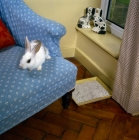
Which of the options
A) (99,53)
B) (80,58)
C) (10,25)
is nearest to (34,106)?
(10,25)

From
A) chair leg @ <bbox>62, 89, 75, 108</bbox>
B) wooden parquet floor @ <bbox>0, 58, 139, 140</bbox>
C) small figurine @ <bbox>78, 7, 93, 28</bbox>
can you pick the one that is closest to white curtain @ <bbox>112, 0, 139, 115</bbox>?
wooden parquet floor @ <bbox>0, 58, 139, 140</bbox>

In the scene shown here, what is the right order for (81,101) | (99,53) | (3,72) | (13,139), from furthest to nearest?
(99,53) → (81,101) → (13,139) → (3,72)

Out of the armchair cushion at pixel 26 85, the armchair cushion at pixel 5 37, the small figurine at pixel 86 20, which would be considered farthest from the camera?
the small figurine at pixel 86 20

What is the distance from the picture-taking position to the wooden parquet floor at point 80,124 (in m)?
1.29

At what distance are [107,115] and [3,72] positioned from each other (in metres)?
0.79

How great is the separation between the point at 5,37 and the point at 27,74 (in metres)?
0.37

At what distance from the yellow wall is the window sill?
12cm

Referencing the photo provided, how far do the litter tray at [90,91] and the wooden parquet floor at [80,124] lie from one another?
0.04 meters

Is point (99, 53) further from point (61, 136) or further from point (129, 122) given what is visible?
point (61, 136)

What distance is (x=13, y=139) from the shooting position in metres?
1.25

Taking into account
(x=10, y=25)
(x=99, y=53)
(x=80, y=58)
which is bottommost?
(x=80, y=58)

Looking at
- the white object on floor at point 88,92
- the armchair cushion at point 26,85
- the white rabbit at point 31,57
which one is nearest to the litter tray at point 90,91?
the white object on floor at point 88,92

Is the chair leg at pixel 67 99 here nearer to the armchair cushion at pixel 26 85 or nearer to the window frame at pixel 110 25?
the armchair cushion at pixel 26 85

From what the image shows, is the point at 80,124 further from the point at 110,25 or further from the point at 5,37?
the point at 110,25
